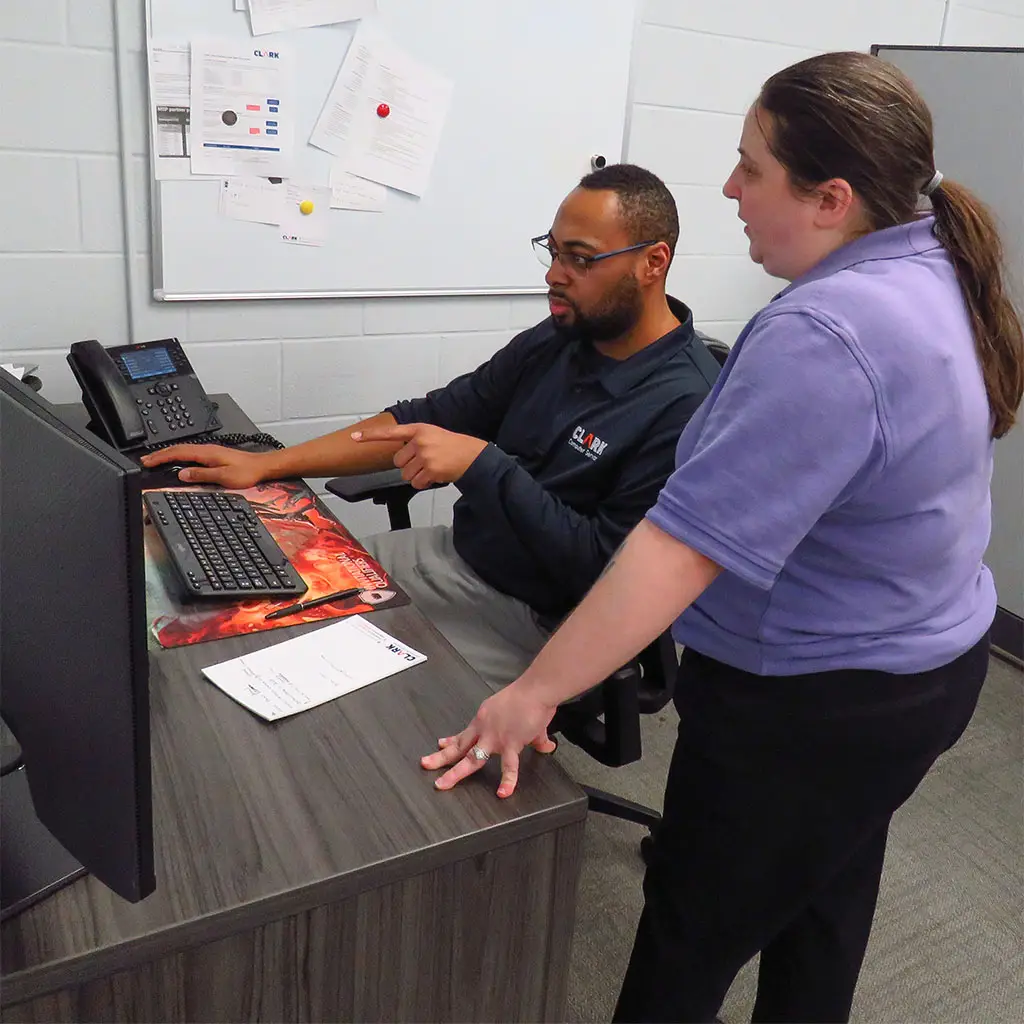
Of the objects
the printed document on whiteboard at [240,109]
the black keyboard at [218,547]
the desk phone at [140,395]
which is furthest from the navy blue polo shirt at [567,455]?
the printed document on whiteboard at [240,109]

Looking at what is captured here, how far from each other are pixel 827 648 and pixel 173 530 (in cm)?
90

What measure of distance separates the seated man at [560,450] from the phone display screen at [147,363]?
0.23 m

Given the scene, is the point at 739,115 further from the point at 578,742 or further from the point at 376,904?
the point at 376,904

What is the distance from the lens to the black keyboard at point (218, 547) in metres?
1.30

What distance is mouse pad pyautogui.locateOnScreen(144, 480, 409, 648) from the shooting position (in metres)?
1.23

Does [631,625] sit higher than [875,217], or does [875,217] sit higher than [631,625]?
[875,217]

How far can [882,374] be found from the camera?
91cm

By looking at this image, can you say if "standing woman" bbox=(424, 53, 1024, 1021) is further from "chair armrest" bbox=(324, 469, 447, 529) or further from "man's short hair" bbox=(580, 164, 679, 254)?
"chair armrest" bbox=(324, 469, 447, 529)

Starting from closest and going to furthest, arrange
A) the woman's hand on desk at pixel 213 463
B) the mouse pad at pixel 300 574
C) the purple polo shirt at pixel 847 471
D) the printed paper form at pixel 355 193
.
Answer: the purple polo shirt at pixel 847 471 → the mouse pad at pixel 300 574 → the woman's hand on desk at pixel 213 463 → the printed paper form at pixel 355 193

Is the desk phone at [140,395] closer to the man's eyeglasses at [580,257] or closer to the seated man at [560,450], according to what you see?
the seated man at [560,450]

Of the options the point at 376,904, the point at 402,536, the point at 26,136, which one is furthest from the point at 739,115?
the point at 376,904

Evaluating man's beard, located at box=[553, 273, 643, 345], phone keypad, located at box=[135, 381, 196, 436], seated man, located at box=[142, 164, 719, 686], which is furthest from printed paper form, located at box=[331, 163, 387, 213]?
man's beard, located at box=[553, 273, 643, 345]

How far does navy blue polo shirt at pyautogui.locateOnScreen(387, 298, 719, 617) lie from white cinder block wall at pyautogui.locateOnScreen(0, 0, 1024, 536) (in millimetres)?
505

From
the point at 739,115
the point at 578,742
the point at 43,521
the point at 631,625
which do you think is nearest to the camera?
the point at 43,521
